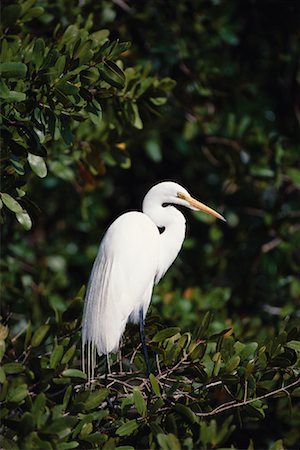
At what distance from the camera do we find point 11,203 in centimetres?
200

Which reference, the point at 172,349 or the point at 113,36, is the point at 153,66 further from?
the point at 172,349

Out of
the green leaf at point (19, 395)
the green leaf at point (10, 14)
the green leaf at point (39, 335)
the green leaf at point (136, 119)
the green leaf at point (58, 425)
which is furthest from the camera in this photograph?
the green leaf at point (136, 119)

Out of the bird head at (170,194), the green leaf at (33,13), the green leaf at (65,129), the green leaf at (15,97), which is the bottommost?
the bird head at (170,194)

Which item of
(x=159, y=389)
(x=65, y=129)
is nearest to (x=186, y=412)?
(x=159, y=389)

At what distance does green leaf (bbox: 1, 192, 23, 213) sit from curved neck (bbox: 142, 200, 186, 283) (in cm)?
35

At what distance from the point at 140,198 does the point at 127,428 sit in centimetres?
244

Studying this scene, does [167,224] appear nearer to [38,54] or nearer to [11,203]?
[11,203]

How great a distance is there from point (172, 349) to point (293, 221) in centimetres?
147

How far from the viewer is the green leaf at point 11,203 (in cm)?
199

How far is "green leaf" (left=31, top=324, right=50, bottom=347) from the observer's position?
2.18m

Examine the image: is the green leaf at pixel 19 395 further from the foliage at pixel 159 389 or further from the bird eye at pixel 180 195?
the bird eye at pixel 180 195

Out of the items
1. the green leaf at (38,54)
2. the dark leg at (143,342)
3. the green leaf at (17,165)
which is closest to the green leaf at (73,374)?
the dark leg at (143,342)

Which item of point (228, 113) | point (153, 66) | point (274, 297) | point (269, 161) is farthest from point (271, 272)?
point (153, 66)

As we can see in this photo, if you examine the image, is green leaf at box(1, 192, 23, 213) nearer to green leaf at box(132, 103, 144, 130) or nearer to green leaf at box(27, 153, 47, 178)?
green leaf at box(27, 153, 47, 178)
